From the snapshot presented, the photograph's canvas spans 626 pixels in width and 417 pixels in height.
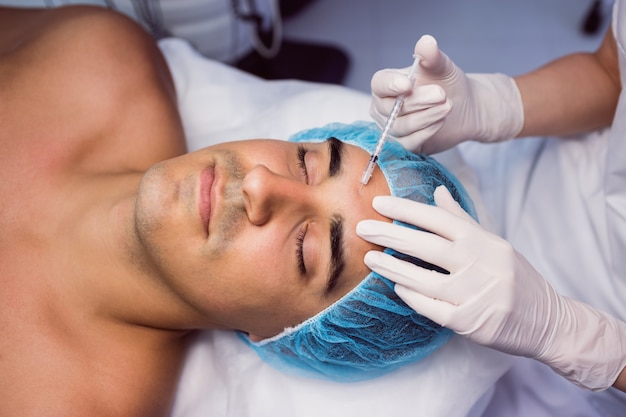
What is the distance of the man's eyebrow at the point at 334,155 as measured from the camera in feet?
3.95

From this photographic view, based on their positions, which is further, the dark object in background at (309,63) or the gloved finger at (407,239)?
the dark object in background at (309,63)

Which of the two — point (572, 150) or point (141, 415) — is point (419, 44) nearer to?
point (572, 150)

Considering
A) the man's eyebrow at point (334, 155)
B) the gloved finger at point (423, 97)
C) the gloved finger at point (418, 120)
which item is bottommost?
the man's eyebrow at point (334, 155)

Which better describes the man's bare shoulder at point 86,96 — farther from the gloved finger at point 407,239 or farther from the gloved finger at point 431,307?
the gloved finger at point 431,307

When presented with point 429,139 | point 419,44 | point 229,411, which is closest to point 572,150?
point 429,139

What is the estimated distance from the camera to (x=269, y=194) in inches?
43.9

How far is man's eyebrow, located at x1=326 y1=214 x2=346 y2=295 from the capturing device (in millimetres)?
1145

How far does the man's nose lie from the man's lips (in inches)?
3.8

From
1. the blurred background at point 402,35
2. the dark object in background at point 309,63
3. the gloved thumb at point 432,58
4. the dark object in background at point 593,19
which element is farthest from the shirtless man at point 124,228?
the dark object in background at point 593,19

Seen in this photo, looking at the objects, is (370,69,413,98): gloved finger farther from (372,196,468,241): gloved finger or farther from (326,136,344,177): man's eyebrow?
(372,196,468,241): gloved finger

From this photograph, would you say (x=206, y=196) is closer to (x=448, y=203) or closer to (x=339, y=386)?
(x=448, y=203)

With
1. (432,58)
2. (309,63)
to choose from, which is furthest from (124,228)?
(309,63)

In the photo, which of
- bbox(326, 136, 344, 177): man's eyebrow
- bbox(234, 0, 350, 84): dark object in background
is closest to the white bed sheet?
bbox(326, 136, 344, 177): man's eyebrow

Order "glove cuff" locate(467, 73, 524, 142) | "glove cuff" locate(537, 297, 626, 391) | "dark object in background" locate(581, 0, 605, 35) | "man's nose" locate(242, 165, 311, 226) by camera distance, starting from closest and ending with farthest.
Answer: "man's nose" locate(242, 165, 311, 226) < "glove cuff" locate(537, 297, 626, 391) < "glove cuff" locate(467, 73, 524, 142) < "dark object in background" locate(581, 0, 605, 35)
